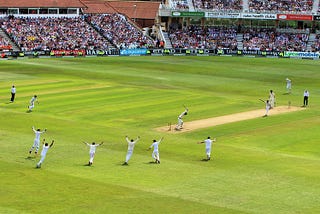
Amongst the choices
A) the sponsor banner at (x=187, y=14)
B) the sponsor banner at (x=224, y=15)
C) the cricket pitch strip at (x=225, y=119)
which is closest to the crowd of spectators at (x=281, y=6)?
the sponsor banner at (x=224, y=15)

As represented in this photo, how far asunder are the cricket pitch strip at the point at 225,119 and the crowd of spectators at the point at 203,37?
51.7 meters

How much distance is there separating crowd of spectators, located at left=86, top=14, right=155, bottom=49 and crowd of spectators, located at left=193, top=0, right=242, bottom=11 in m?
10.9

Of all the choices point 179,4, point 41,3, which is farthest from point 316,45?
point 41,3

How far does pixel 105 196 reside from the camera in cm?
2475

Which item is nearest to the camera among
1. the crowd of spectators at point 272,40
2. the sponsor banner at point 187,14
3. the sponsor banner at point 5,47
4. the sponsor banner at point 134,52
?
the sponsor banner at point 5,47

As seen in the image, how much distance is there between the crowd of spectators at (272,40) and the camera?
10025 centimetres

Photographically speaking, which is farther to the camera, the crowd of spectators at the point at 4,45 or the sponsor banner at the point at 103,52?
the sponsor banner at the point at 103,52

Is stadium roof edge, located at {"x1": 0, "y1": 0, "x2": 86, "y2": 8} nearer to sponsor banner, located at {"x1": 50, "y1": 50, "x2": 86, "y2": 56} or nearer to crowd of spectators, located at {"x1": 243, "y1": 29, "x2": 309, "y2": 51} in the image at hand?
sponsor banner, located at {"x1": 50, "y1": 50, "x2": 86, "y2": 56}

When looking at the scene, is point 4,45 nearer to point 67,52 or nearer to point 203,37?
point 67,52

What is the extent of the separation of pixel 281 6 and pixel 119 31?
83.5 ft

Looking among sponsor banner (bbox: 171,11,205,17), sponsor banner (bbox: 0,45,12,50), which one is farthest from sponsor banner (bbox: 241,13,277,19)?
sponsor banner (bbox: 0,45,12,50)

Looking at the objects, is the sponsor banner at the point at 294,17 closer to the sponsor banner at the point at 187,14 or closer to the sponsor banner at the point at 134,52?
the sponsor banner at the point at 187,14

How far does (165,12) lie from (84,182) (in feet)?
268

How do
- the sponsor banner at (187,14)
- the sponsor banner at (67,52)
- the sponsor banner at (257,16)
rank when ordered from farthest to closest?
the sponsor banner at (187,14), the sponsor banner at (257,16), the sponsor banner at (67,52)
